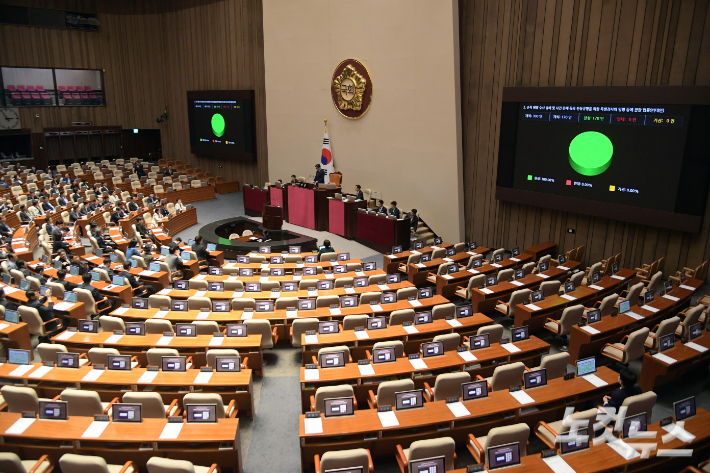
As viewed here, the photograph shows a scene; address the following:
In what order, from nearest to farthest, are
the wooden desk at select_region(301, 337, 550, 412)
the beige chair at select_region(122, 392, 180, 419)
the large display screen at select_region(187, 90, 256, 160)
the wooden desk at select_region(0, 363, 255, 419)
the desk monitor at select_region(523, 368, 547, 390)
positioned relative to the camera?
the beige chair at select_region(122, 392, 180, 419)
the desk monitor at select_region(523, 368, 547, 390)
the wooden desk at select_region(0, 363, 255, 419)
the wooden desk at select_region(301, 337, 550, 412)
the large display screen at select_region(187, 90, 256, 160)

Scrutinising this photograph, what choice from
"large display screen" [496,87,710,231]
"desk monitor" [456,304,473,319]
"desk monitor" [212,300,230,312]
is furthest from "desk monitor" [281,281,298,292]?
"large display screen" [496,87,710,231]

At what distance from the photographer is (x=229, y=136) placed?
74.5 ft

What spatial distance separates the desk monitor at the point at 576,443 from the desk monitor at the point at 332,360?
9.29 ft

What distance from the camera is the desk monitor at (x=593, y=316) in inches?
318

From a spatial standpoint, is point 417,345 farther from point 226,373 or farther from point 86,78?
point 86,78

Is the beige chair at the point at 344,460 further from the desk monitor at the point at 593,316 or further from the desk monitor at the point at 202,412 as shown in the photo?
the desk monitor at the point at 593,316

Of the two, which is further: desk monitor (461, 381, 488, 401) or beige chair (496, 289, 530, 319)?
beige chair (496, 289, 530, 319)

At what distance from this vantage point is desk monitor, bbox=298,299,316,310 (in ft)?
28.2

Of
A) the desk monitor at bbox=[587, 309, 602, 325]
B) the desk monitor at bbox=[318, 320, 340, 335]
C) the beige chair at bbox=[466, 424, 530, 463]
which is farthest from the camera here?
the desk monitor at bbox=[587, 309, 602, 325]

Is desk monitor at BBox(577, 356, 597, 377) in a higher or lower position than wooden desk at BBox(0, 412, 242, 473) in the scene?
higher

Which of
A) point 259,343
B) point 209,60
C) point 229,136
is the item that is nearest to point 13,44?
point 209,60

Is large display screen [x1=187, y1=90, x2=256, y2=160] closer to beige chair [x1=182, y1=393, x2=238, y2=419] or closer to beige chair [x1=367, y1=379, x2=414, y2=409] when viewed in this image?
beige chair [x1=182, y1=393, x2=238, y2=419]

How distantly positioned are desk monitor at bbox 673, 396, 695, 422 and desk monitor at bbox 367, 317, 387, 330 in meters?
3.93

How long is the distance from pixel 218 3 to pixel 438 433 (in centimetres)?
2244
